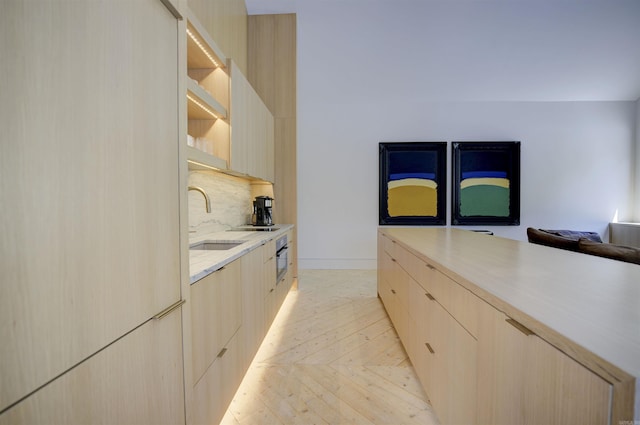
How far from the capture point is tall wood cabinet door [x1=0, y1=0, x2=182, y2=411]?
0.44 metres

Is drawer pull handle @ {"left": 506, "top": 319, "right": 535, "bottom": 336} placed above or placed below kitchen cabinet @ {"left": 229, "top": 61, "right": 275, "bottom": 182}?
below

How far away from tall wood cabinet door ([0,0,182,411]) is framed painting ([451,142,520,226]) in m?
4.99

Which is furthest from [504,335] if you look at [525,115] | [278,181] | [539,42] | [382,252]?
[525,115]

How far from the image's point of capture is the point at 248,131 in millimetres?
2477

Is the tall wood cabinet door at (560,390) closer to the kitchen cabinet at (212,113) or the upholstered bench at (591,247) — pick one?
the upholstered bench at (591,247)

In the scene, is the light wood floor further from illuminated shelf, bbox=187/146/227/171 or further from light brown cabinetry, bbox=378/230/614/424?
illuminated shelf, bbox=187/146/227/171

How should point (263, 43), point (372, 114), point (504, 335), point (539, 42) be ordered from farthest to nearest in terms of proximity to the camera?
point (372, 114) < point (539, 42) < point (263, 43) < point (504, 335)

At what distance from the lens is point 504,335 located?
0.77 m

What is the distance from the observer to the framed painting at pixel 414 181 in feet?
15.6

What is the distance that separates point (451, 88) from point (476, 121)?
821 mm

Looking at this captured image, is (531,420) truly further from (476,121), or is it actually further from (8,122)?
(476,121)

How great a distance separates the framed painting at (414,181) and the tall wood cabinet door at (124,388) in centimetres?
430

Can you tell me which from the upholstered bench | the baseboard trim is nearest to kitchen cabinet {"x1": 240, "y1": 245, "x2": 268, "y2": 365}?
the upholstered bench

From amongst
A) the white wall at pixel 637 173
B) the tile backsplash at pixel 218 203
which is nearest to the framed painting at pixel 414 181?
the tile backsplash at pixel 218 203
